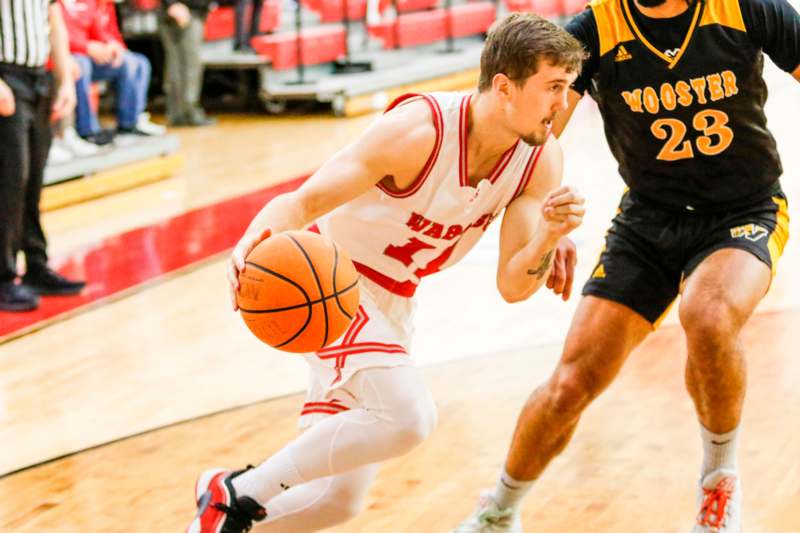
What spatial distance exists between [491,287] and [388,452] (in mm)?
3450

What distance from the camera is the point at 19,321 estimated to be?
6.11 m

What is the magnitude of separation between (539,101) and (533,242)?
369 millimetres

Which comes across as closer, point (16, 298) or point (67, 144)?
point (16, 298)

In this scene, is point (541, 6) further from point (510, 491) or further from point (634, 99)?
point (510, 491)

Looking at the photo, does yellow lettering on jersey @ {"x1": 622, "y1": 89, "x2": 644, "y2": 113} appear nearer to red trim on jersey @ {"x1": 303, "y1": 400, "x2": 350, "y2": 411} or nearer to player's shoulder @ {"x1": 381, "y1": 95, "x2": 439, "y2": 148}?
player's shoulder @ {"x1": 381, "y1": 95, "x2": 439, "y2": 148}

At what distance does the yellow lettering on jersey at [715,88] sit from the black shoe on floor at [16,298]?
3.92 m

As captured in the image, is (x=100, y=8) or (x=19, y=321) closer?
(x=19, y=321)

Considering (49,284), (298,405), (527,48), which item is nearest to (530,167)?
(527,48)

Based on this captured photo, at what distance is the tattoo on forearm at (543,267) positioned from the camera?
3.30 meters

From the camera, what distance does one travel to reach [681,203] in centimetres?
365

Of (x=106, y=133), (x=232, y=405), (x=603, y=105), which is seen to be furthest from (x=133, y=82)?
(x=603, y=105)

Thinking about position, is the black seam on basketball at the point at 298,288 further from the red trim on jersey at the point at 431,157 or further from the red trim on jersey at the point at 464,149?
the red trim on jersey at the point at 464,149

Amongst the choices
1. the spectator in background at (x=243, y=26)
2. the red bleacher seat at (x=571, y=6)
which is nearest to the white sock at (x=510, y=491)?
the spectator in background at (x=243, y=26)

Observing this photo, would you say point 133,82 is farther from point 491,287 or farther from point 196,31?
point 491,287
